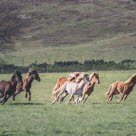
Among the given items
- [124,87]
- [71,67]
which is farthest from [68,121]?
[71,67]

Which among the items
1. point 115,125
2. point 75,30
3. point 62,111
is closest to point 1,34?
point 62,111

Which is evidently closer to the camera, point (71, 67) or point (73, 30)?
point (71, 67)

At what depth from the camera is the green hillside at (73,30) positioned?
96.8 metres

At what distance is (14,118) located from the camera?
1520cm

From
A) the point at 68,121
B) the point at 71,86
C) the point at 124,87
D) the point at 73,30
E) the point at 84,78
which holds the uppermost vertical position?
the point at 73,30

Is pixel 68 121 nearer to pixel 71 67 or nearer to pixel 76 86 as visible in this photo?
pixel 76 86

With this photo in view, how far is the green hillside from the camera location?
96812mm

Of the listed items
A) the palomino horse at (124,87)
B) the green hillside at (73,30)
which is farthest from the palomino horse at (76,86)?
the green hillside at (73,30)

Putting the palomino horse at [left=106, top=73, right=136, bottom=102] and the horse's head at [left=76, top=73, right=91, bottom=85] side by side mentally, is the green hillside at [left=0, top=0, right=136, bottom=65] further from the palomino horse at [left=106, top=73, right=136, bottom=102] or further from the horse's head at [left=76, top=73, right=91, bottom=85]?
the horse's head at [left=76, top=73, right=91, bottom=85]

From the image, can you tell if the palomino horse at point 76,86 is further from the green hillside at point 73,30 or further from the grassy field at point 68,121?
the green hillside at point 73,30

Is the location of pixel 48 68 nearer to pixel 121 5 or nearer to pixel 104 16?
pixel 104 16

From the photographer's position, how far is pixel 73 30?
Result: 430 ft

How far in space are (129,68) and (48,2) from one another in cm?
10893

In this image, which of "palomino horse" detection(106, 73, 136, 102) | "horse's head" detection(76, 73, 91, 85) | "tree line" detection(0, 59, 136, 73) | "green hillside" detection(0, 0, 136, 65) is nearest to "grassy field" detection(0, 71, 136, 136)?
"horse's head" detection(76, 73, 91, 85)
